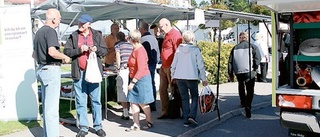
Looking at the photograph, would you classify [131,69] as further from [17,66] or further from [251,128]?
[17,66]

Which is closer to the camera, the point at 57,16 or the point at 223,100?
the point at 57,16

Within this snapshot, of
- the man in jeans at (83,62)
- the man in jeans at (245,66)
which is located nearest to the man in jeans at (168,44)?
the man in jeans at (83,62)

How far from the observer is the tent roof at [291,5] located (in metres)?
4.11

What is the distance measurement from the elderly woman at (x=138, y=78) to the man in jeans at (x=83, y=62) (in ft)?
1.68

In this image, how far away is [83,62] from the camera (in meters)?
6.26

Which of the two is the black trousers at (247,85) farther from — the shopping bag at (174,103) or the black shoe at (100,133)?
the black shoe at (100,133)

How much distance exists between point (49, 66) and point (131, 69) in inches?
57.7

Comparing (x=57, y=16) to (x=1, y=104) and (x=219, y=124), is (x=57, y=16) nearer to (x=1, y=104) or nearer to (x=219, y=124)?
(x=1, y=104)

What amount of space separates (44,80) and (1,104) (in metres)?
2.70

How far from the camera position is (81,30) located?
6.29m

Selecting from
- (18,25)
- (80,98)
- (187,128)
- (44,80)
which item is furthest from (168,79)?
(18,25)

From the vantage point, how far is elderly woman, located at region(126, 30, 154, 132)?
6366 mm

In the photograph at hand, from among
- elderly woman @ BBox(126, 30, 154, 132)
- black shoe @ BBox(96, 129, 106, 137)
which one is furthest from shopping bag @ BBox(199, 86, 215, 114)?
black shoe @ BBox(96, 129, 106, 137)

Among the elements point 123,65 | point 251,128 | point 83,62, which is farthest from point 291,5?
point 123,65
